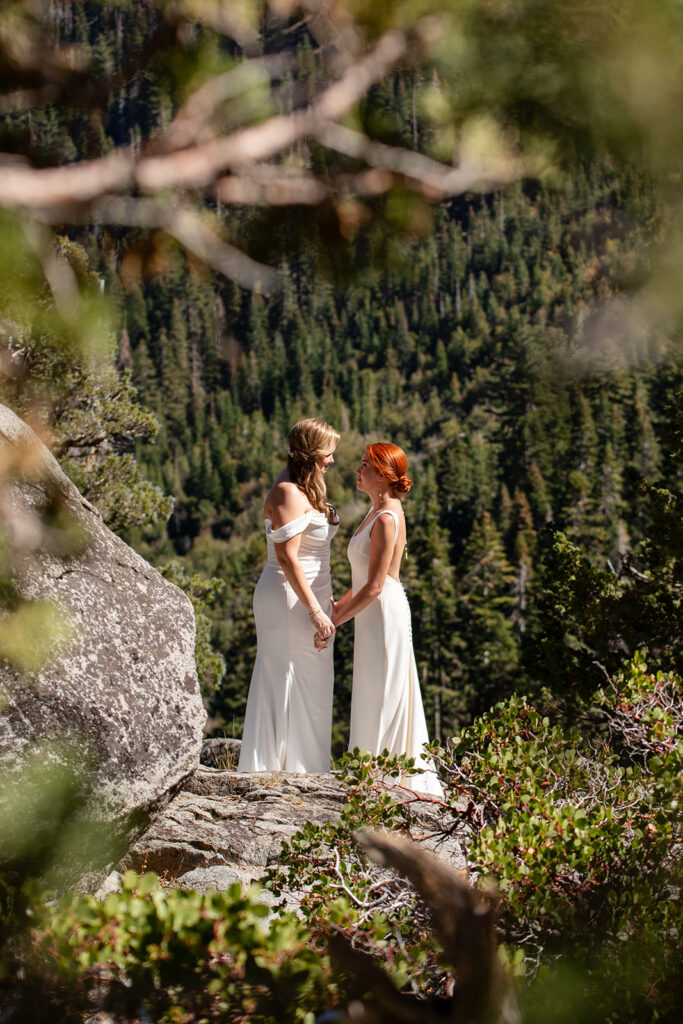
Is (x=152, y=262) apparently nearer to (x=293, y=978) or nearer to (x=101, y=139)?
(x=101, y=139)

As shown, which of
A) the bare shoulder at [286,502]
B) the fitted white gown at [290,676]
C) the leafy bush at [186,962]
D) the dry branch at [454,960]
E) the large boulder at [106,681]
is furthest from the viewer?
the fitted white gown at [290,676]

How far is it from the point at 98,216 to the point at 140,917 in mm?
1744

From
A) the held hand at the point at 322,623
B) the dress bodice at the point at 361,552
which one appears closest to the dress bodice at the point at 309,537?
the dress bodice at the point at 361,552

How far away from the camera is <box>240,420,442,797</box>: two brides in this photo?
499 cm

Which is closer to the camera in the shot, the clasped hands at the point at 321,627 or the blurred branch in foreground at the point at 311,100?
the blurred branch in foreground at the point at 311,100

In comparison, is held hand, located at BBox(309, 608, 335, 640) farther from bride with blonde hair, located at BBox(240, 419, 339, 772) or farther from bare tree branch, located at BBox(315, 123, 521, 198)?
bare tree branch, located at BBox(315, 123, 521, 198)

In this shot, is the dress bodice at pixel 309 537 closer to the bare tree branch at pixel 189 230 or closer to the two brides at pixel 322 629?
the two brides at pixel 322 629

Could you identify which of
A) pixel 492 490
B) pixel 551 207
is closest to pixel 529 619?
A: pixel 492 490

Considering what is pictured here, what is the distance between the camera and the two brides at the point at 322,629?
16.4 ft

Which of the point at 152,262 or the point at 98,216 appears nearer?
the point at 98,216

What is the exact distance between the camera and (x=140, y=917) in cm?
224

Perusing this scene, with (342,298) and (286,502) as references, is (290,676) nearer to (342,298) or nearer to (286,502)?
(286,502)

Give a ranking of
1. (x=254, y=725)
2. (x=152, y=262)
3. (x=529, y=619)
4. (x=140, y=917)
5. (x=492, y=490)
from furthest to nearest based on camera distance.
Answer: (x=492, y=490) → (x=529, y=619) → (x=254, y=725) → (x=140, y=917) → (x=152, y=262)

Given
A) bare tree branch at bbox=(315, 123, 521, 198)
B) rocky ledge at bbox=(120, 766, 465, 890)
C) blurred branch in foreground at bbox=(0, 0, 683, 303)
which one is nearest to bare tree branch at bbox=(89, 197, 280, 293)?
blurred branch in foreground at bbox=(0, 0, 683, 303)
